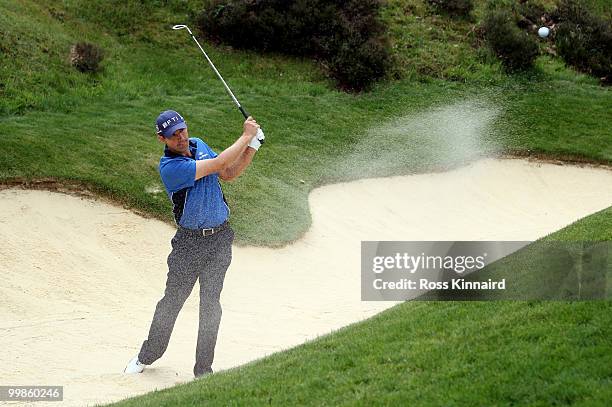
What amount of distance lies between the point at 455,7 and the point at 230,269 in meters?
15.9

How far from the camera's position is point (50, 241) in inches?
571

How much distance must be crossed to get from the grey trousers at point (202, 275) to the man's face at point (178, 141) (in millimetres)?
900

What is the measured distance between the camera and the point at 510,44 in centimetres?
2559

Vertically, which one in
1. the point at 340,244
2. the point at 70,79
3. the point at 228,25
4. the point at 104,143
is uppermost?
the point at 228,25

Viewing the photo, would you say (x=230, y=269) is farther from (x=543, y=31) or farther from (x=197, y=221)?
(x=543, y=31)

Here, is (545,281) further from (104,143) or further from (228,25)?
(228,25)

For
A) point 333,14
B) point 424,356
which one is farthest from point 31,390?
point 333,14

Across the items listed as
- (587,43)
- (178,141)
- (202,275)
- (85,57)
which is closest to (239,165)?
(178,141)

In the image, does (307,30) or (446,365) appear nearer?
(446,365)

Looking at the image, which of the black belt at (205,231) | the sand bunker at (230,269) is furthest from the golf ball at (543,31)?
the black belt at (205,231)

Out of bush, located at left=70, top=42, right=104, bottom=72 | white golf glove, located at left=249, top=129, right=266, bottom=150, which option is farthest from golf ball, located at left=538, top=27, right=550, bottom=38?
white golf glove, located at left=249, top=129, right=266, bottom=150

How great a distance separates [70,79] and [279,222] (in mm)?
7770

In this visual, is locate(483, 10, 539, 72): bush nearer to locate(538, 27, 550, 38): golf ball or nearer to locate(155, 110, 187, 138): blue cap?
locate(538, 27, 550, 38): golf ball

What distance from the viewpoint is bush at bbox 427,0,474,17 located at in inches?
1094
